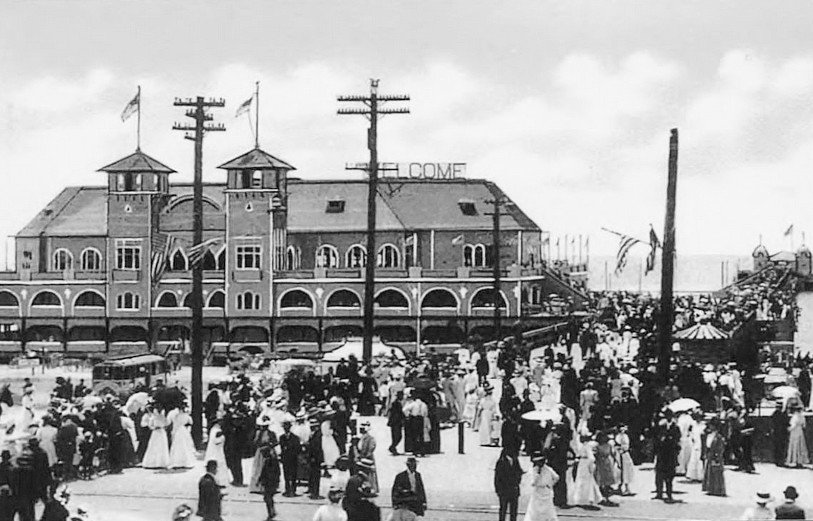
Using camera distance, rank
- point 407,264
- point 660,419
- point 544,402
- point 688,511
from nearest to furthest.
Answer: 1. point 688,511
2. point 660,419
3. point 544,402
4. point 407,264

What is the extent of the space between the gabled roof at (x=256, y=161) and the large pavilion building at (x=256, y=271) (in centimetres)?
433

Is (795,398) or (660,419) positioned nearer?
(660,419)

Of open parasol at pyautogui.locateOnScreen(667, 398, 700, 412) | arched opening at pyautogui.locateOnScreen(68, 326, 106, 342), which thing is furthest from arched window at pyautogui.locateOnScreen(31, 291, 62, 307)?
open parasol at pyautogui.locateOnScreen(667, 398, 700, 412)

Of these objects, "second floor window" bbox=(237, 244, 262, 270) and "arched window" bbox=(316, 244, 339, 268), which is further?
"arched window" bbox=(316, 244, 339, 268)

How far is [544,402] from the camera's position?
2155 centimetres

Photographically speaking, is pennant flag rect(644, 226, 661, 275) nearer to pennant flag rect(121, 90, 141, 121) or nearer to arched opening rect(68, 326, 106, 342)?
pennant flag rect(121, 90, 141, 121)

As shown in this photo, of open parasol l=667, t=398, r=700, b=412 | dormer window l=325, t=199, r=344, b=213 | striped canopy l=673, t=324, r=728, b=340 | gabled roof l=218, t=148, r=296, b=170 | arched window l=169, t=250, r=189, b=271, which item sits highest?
gabled roof l=218, t=148, r=296, b=170

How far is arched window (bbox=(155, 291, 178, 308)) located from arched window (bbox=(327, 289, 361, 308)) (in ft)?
15.8

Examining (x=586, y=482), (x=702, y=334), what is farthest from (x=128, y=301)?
(x=586, y=482)

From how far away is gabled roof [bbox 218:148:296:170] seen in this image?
69.0 ft

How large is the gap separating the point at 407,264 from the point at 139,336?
938 cm

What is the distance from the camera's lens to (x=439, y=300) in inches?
1352

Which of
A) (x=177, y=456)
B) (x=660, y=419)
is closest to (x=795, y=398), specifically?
(x=660, y=419)

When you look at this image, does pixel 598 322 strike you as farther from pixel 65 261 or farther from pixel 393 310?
pixel 65 261
